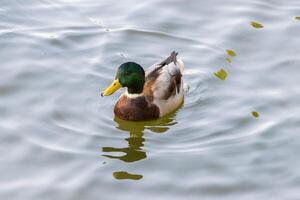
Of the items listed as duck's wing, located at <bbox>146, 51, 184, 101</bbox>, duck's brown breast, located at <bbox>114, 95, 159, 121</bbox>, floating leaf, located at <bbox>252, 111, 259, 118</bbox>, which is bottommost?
floating leaf, located at <bbox>252, 111, 259, 118</bbox>

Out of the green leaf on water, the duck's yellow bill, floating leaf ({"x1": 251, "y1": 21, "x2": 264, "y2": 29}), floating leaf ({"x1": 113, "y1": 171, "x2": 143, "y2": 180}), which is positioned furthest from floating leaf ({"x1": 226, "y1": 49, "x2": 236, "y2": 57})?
floating leaf ({"x1": 113, "y1": 171, "x2": 143, "y2": 180})

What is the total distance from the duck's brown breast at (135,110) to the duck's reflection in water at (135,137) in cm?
7

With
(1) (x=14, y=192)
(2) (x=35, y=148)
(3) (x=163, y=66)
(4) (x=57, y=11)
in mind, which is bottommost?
(1) (x=14, y=192)

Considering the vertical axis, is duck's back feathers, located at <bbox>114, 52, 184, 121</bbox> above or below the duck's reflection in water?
above

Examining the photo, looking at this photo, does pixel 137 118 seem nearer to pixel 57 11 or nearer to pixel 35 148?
pixel 35 148

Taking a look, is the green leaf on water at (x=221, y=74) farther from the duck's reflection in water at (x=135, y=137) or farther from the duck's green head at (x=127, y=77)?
the duck's green head at (x=127, y=77)

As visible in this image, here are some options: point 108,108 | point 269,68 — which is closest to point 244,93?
point 269,68

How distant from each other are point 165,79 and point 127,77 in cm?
76

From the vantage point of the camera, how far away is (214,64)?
12.9 metres

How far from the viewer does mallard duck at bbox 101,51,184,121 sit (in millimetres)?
11625

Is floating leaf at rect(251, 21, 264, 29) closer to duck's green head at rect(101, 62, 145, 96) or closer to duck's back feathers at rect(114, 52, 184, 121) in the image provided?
duck's back feathers at rect(114, 52, 184, 121)

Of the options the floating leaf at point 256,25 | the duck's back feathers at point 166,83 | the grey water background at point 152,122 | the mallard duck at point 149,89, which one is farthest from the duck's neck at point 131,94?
the floating leaf at point 256,25

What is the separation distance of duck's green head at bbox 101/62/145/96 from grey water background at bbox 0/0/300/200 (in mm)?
389

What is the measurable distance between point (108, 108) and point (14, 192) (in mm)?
2504
